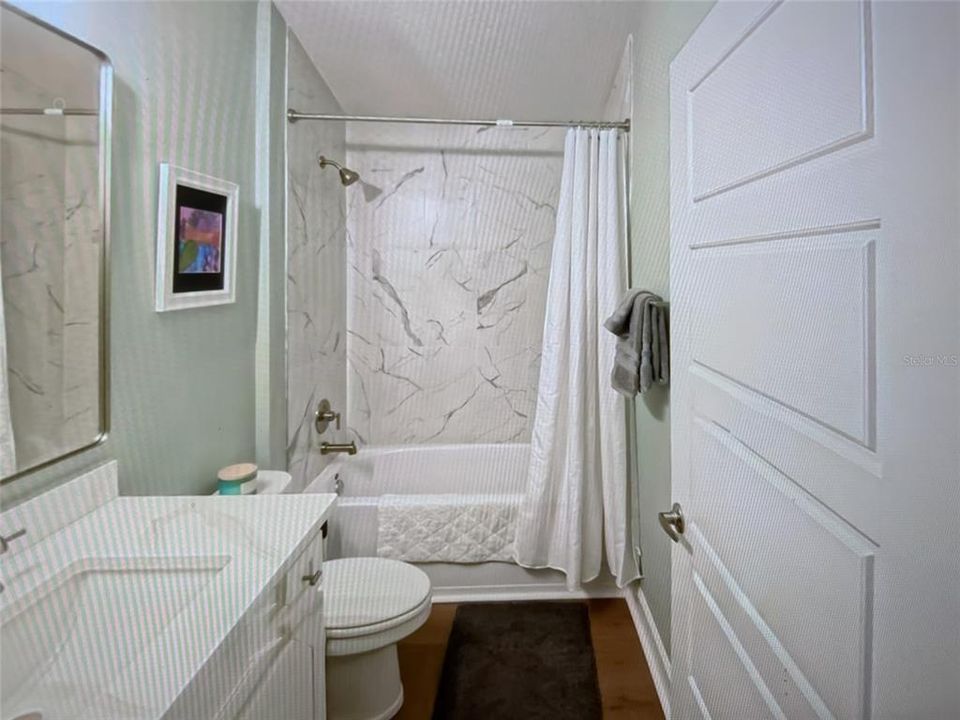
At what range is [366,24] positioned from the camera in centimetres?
201

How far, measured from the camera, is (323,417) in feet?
8.24

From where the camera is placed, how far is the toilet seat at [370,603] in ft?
5.32

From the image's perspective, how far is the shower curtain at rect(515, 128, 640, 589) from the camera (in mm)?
2273

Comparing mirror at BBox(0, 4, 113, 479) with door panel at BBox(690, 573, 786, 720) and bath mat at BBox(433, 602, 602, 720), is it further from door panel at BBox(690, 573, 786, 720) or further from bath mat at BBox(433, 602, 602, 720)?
bath mat at BBox(433, 602, 602, 720)

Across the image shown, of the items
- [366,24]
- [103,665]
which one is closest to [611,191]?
[366,24]

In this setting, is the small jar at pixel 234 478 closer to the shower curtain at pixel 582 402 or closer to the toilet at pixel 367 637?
the toilet at pixel 367 637

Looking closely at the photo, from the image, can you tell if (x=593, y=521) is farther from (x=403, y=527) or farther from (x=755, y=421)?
(x=755, y=421)

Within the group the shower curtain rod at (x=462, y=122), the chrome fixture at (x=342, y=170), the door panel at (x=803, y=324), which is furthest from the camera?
the chrome fixture at (x=342, y=170)

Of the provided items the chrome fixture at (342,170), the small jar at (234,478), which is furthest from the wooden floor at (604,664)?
the chrome fixture at (342,170)

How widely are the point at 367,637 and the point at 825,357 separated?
1436 mm

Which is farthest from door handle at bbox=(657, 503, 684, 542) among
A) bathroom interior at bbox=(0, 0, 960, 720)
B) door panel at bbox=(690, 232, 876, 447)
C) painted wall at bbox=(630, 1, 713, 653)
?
painted wall at bbox=(630, 1, 713, 653)

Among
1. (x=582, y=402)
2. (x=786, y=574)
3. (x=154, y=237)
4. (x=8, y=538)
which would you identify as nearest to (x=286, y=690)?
(x=8, y=538)

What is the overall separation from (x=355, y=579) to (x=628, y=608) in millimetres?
1196

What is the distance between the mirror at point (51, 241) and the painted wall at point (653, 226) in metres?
1.47
